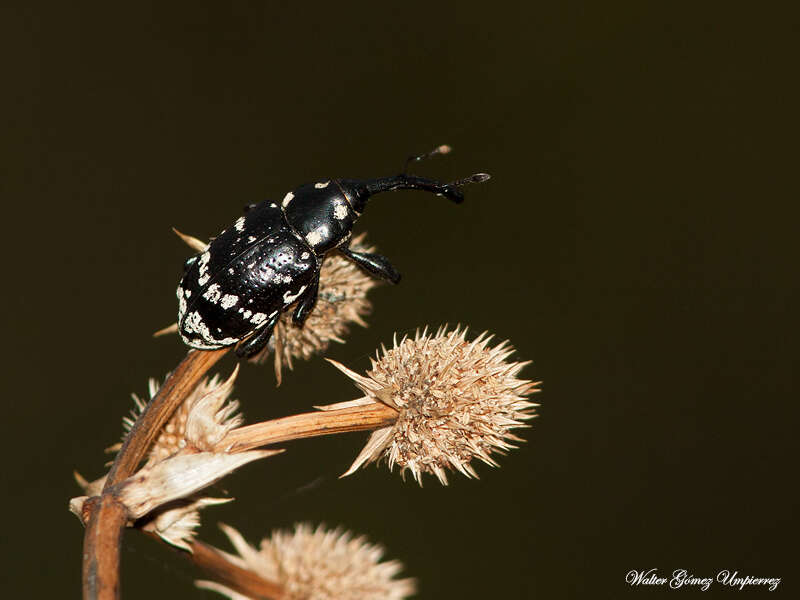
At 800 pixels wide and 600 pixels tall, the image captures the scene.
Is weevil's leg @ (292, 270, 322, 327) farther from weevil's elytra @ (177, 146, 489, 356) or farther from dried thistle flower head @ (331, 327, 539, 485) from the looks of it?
dried thistle flower head @ (331, 327, 539, 485)

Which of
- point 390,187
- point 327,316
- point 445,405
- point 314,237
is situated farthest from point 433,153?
point 445,405

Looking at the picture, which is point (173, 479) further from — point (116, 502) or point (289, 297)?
point (289, 297)

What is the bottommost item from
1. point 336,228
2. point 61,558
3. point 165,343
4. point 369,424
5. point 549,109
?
point 369,424

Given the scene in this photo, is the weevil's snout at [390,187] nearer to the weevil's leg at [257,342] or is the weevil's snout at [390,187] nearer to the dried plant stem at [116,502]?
the weevil's leg at [257,342]

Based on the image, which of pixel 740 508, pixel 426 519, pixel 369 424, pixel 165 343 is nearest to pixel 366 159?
pixel 165 343

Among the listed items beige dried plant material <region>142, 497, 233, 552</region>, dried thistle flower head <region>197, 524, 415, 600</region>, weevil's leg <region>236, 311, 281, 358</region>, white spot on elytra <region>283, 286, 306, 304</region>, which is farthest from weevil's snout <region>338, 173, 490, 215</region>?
beige dried plant material <region>142, 497, 233, 552</region>

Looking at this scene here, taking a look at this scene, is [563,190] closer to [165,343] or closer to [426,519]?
[426,519]
